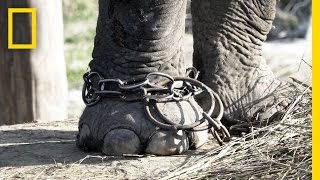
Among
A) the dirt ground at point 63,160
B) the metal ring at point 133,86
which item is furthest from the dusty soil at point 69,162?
the metal ring at point 133,86

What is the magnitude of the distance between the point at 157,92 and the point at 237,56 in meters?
0.49

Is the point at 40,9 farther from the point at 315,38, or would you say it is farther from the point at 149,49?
the point at 315,38

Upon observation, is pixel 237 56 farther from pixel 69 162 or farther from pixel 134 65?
pixel 69 162

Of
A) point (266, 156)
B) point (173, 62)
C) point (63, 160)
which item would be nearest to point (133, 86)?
point (173, 62)

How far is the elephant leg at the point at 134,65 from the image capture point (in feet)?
9.72

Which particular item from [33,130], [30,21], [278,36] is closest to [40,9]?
[30,21]

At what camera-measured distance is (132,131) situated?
9.73 feet

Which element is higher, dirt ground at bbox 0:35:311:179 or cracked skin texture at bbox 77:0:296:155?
cracked skin texture at bbox 77:0:296:155

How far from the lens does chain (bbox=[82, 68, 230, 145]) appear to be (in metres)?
3.01

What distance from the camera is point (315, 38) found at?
2461 millimetres

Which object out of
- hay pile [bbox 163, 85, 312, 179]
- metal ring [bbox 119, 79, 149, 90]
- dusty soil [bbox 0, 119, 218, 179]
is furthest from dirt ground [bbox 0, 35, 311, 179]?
metal ring [bbox 119, 79, 149, 90]

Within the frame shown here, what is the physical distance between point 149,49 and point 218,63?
0.38 meters

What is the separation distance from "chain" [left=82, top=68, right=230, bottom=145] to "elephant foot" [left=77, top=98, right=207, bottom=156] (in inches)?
0.7

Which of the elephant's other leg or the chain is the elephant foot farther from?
the elephant's other leg
